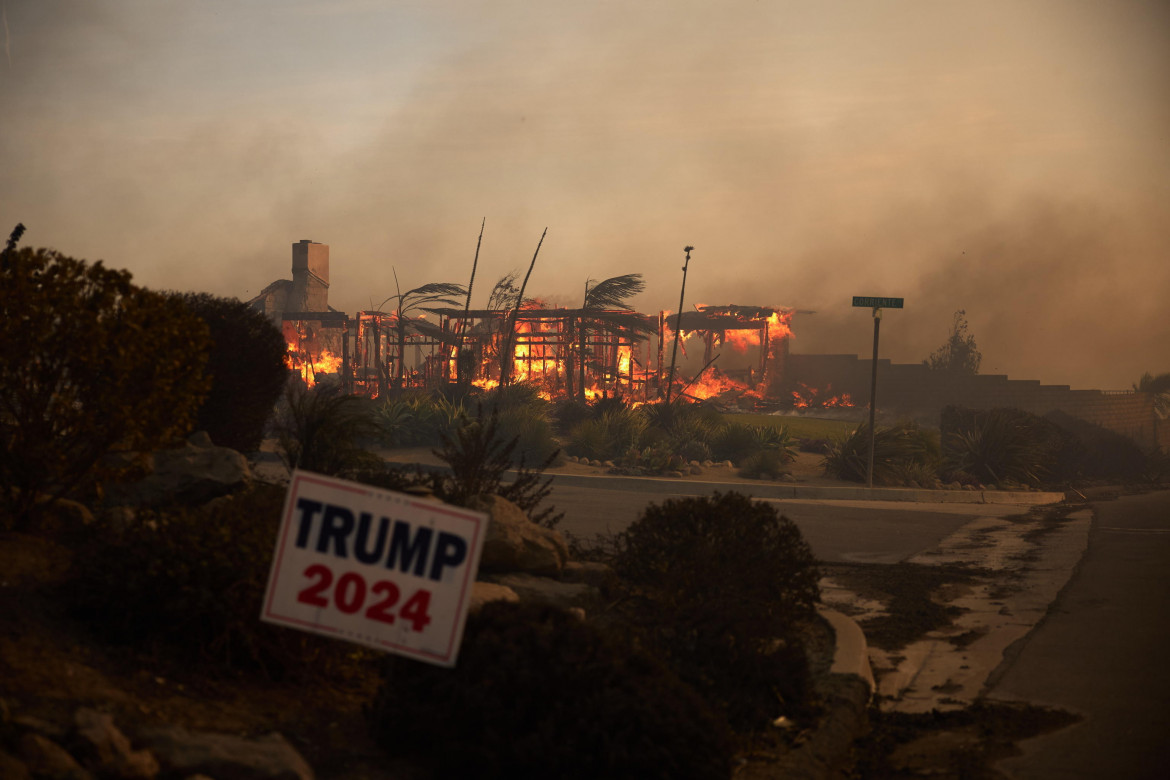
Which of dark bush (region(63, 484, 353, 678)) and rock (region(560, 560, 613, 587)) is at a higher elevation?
dark bush (region(63, 484, 353, 678))

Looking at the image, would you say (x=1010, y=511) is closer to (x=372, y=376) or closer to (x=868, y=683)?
(x=868, y=683)

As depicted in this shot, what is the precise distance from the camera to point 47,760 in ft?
9.73

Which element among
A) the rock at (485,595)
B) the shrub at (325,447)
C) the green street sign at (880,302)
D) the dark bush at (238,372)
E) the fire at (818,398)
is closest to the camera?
the rock at (485,595)

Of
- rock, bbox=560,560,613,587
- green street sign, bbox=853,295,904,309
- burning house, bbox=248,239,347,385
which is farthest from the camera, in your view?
burning house, bbox=248,239,347,385

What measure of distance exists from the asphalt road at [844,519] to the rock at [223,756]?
6302 mm

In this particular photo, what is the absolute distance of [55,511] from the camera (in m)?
5.53

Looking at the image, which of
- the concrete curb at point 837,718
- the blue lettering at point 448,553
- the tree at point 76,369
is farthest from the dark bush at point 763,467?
the blue lettering at point 448,553

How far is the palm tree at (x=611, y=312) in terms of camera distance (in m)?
30.7

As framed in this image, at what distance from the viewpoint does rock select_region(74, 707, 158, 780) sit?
3.09 meters

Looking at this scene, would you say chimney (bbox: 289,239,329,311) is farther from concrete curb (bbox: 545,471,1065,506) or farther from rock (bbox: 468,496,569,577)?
rock (bbox: 468,496,569,577)

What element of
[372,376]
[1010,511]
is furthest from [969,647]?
[372,376]

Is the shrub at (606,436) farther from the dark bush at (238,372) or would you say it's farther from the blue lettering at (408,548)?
the blue lettering at (408,548)

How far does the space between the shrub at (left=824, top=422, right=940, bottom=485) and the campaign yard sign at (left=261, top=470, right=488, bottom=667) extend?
17347mm

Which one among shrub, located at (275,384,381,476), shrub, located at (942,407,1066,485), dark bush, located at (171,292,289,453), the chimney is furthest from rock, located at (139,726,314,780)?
the chimney
